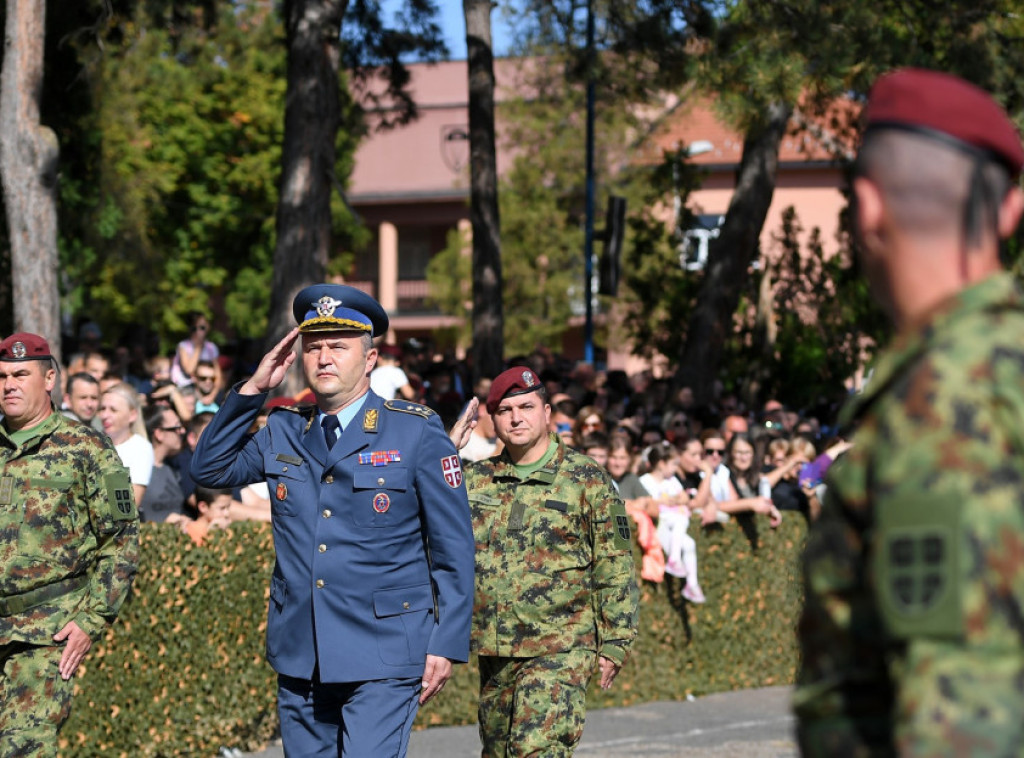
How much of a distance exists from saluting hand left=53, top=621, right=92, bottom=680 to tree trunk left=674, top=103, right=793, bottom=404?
14.8 m

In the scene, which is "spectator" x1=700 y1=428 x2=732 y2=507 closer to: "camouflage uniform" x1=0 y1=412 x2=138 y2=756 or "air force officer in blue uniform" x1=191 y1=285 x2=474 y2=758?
"camouflage uniform" x1=0 y1=412 x2=138 y2=756

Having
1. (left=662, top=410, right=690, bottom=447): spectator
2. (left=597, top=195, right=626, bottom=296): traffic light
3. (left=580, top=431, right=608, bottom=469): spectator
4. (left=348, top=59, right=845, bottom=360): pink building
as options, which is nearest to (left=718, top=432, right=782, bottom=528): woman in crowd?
(left=662, top=410, right=690, bottom=447): spectator

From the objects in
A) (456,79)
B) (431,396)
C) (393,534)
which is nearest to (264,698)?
(393,534)

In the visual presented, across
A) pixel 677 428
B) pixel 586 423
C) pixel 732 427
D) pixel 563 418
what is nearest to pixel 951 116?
pixel 586 423

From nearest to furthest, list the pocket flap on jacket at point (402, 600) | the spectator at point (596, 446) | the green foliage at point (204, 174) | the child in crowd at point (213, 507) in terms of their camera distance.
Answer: the pocket flap on jacket at point (402, 600) → the child in crowd at point (213, 507) → the spectator at point (596, 446) → the green foliage at point (204, 174)

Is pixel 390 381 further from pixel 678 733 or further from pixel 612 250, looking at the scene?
pixel 612 250

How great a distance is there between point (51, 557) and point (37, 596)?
17 centimetres

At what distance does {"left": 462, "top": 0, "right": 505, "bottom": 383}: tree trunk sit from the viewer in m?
17.6

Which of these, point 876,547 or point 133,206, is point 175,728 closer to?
point 876,547

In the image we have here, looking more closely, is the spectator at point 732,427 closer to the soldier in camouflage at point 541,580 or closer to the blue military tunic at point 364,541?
A: the soldier in camouflage at point 541,580

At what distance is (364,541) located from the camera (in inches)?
226

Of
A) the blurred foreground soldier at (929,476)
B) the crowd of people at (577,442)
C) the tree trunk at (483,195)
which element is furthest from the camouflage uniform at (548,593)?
the tree trunk at (483,195)

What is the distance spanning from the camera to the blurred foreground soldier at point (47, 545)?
6.39 meters

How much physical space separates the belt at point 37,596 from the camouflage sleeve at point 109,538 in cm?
8
